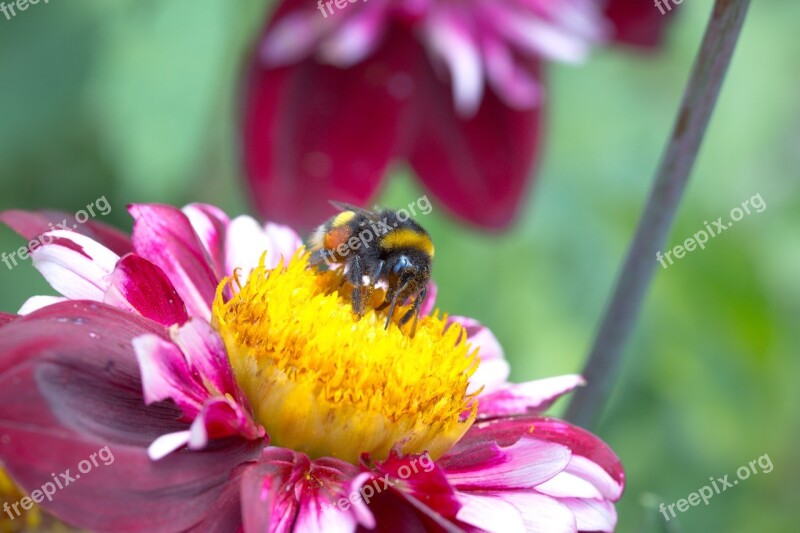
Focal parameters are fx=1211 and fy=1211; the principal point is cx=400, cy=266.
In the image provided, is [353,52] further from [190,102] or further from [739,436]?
[739,436]

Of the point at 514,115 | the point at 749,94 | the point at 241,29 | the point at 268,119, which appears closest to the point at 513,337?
the point at 514,115

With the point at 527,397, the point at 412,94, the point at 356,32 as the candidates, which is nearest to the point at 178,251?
the point at 527,397

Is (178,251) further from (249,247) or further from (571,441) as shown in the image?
(571,441)

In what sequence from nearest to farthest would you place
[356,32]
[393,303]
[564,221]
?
[393,303]
[356,32]
[564,221]

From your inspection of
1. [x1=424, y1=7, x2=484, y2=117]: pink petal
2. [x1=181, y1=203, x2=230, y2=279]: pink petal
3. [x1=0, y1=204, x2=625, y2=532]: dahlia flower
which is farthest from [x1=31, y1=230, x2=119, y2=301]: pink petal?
Answer: [x1=424, y1=7, x2=484, y2=117]: pink petal

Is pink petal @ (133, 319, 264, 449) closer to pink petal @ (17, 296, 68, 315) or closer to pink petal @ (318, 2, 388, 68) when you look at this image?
pink petal @ (17, 296, 68, 315)

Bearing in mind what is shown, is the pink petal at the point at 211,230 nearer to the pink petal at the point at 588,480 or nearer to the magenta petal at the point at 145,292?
the magenta petal at the point at 145,292
